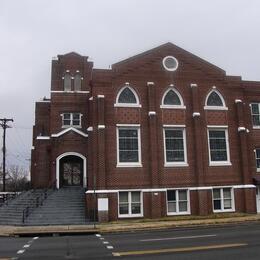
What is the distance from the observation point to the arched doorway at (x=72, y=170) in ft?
125

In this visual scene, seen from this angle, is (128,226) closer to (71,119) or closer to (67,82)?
(71,119)

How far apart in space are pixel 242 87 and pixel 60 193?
53.4ft

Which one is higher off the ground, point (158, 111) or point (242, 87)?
point (242, 87)

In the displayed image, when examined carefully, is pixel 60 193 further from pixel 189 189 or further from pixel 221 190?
pixel 221 190

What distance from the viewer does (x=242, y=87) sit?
33875 mm

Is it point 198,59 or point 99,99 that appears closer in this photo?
point 99,99

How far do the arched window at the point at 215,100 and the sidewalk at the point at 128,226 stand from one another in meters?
8.25

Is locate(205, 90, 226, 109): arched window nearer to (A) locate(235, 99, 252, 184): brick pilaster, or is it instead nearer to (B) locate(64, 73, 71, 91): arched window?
(A) locate(235, 99, 252, 184): brick pilaster

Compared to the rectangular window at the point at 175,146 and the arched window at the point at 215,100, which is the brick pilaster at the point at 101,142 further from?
the arched window at the point at 215,100

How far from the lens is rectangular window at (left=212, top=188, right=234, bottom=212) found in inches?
1241

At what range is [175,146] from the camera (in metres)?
31.5

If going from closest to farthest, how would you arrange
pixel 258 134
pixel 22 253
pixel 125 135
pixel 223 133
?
pixel 22 253, pixel 125 135, pixel 223 133, pixel 258 134

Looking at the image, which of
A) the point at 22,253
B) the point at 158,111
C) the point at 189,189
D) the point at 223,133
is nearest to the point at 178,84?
the point at 158,111

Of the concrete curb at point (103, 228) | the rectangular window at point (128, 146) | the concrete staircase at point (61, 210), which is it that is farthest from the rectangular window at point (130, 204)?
the concrete staircase at point (61, 210)
